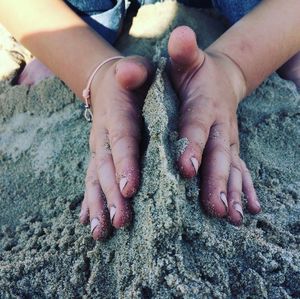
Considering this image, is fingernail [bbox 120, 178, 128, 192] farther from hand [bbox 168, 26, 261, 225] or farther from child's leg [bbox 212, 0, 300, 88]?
child's leg [bbox 212, 0, 300, 88]

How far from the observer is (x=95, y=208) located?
44.6 inches

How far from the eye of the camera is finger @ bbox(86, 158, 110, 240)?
1077 mm

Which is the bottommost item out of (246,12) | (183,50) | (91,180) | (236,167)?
(246,12)

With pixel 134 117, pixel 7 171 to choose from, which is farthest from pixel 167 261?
pixel 7 171

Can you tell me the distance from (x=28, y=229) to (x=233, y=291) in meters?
0.61

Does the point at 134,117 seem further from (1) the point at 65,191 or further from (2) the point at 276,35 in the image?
(2) the point at 276,35

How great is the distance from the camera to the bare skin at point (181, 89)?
107 centimetres

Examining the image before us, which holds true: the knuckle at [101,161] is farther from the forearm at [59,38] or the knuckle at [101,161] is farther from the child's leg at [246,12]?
the child's leg at [246,12]

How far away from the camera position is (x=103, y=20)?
70.4 inches

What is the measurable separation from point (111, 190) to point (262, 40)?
0.77 m

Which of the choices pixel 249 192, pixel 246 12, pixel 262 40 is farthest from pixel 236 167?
pixel 246 12

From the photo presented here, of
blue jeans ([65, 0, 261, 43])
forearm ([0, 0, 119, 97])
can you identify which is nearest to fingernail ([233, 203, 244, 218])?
forearm ([0, 0, 119, 97])

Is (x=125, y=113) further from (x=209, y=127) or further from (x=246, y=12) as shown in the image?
(x=246, y=12)

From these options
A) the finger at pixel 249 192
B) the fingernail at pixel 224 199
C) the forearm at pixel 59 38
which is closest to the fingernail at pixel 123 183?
the fingernail at pixel 224 199
